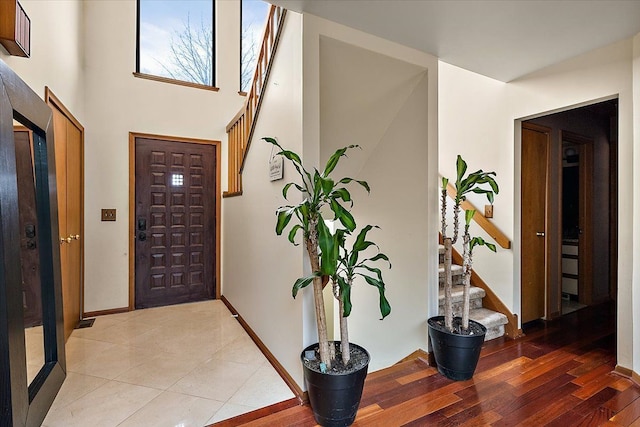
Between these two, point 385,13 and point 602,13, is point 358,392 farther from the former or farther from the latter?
point 602,13

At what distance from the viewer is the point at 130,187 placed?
11.7 feet

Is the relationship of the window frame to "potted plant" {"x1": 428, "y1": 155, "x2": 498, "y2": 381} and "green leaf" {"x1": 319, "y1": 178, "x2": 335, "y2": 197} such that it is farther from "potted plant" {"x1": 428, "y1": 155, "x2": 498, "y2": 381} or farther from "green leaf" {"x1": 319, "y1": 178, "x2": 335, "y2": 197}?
Answer: "potted plant" {"x1": 428, "y1": 155, "x2": 498, "y2": 381}

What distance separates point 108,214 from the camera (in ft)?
11.4

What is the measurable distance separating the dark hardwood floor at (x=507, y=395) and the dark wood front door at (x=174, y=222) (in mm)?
2456

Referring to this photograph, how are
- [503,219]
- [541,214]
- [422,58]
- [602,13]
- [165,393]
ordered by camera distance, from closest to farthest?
[602,13] → [165,393] → [422,58] → [503,219] → [541,214]

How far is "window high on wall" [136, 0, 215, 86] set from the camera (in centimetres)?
374

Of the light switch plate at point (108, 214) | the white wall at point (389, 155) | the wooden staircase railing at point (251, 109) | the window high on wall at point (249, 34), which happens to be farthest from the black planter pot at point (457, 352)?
the window high on wall at point (249, 34)

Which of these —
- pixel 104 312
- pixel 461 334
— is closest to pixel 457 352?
pixel 461 334

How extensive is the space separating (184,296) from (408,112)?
325cm

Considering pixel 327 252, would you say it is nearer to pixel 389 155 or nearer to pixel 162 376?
pixel 389 155

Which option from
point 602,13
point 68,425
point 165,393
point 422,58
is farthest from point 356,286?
point 602,13

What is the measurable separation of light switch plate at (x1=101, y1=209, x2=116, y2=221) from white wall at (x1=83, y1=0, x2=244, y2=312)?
0.15ft

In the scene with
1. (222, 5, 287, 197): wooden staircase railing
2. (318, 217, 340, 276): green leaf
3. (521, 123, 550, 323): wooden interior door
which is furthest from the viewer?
(521, 123, 550, 323): wooden interior door

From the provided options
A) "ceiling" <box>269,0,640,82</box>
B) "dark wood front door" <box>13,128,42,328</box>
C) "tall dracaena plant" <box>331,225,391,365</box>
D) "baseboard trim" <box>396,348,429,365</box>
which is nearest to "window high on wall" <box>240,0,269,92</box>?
"ceiling" <box>269,0,640,82</box>
